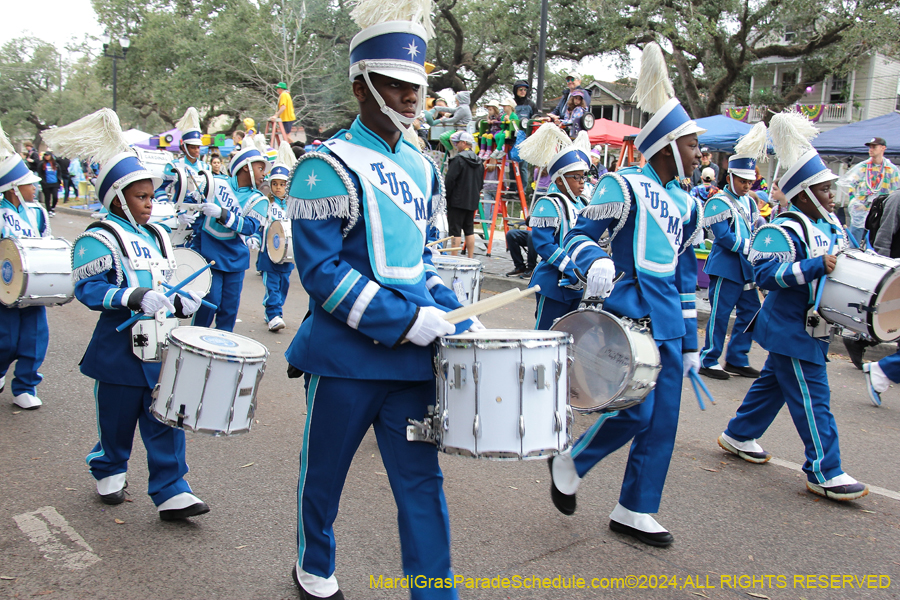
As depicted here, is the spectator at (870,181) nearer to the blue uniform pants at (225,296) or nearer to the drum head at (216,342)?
the blue uniform pants at (225,296)

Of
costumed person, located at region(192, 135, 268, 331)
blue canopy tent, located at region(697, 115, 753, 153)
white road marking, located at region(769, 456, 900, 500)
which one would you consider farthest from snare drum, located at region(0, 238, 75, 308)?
blue canopy tent, located at region(697, 115, 753, 153)

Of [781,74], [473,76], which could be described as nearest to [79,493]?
[473,76]

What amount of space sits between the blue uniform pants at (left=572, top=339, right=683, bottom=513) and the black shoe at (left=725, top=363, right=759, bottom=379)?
397 centimetres

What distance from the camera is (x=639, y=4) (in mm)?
26422

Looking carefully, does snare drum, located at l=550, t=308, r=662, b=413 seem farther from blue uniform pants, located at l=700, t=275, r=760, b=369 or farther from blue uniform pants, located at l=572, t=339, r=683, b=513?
blue uniform pants, located at l=700, t=275, r=760, b=369

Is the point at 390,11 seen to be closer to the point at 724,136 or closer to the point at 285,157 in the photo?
the point at 285,157

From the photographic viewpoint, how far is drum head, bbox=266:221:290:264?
26.9 ft

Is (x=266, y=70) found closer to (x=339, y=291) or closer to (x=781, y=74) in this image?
(x=781, y=74)

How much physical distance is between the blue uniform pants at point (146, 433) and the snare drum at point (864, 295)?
381cm

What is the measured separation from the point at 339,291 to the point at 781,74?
126 feet

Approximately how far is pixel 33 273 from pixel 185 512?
2.64 meters

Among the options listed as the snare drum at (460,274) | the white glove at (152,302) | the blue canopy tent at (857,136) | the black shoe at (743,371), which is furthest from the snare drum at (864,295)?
the blue canopy tent at (857,136)

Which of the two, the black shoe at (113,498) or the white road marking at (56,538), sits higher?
the black shoe at (113,498)

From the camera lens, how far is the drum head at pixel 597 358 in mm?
3317
